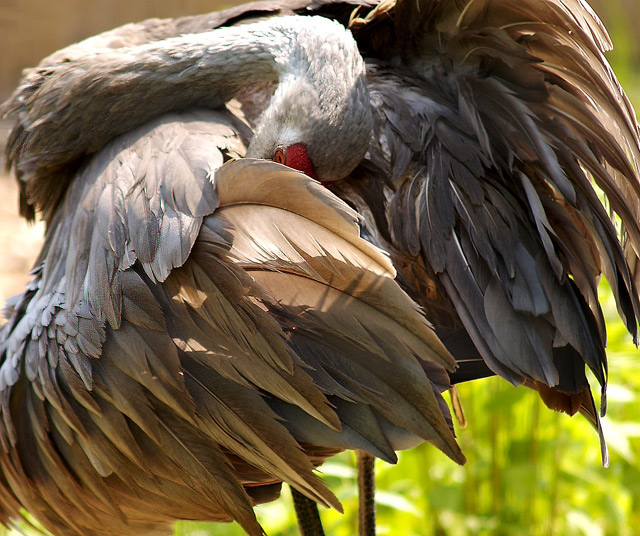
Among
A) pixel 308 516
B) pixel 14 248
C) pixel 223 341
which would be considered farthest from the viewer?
pixel 14 248

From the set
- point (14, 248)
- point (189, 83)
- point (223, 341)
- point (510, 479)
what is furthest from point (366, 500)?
point (14, 248)

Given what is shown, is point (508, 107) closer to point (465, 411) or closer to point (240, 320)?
point (240, 320)

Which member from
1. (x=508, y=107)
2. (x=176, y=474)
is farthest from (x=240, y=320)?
(x=508, y=107)

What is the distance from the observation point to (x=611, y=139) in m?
1.60

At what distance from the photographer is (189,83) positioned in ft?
6.36

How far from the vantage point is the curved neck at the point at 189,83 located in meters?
1.87

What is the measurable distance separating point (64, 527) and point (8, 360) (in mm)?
464

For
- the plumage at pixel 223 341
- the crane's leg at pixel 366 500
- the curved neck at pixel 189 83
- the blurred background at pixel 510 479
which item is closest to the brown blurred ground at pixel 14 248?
the blurred background at pixel 510 479

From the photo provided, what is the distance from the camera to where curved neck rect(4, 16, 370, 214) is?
187cm

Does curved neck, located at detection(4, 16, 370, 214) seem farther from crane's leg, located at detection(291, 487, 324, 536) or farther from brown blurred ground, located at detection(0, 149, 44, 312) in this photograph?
brown blurred ground, located at detection(0, 149, 44, 312)

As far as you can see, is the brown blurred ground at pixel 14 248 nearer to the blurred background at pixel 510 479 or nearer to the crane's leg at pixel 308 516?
the blurred background at pixel 510 479

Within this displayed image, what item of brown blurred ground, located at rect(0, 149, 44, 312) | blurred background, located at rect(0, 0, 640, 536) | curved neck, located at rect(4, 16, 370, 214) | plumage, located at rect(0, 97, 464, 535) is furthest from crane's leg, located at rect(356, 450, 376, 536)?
brown blurred ground, located at rect(0, 149, 44, 312)

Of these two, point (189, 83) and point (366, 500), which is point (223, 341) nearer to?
point (189, 83)

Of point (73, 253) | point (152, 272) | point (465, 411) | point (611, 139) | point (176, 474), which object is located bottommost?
point (465, 411)
